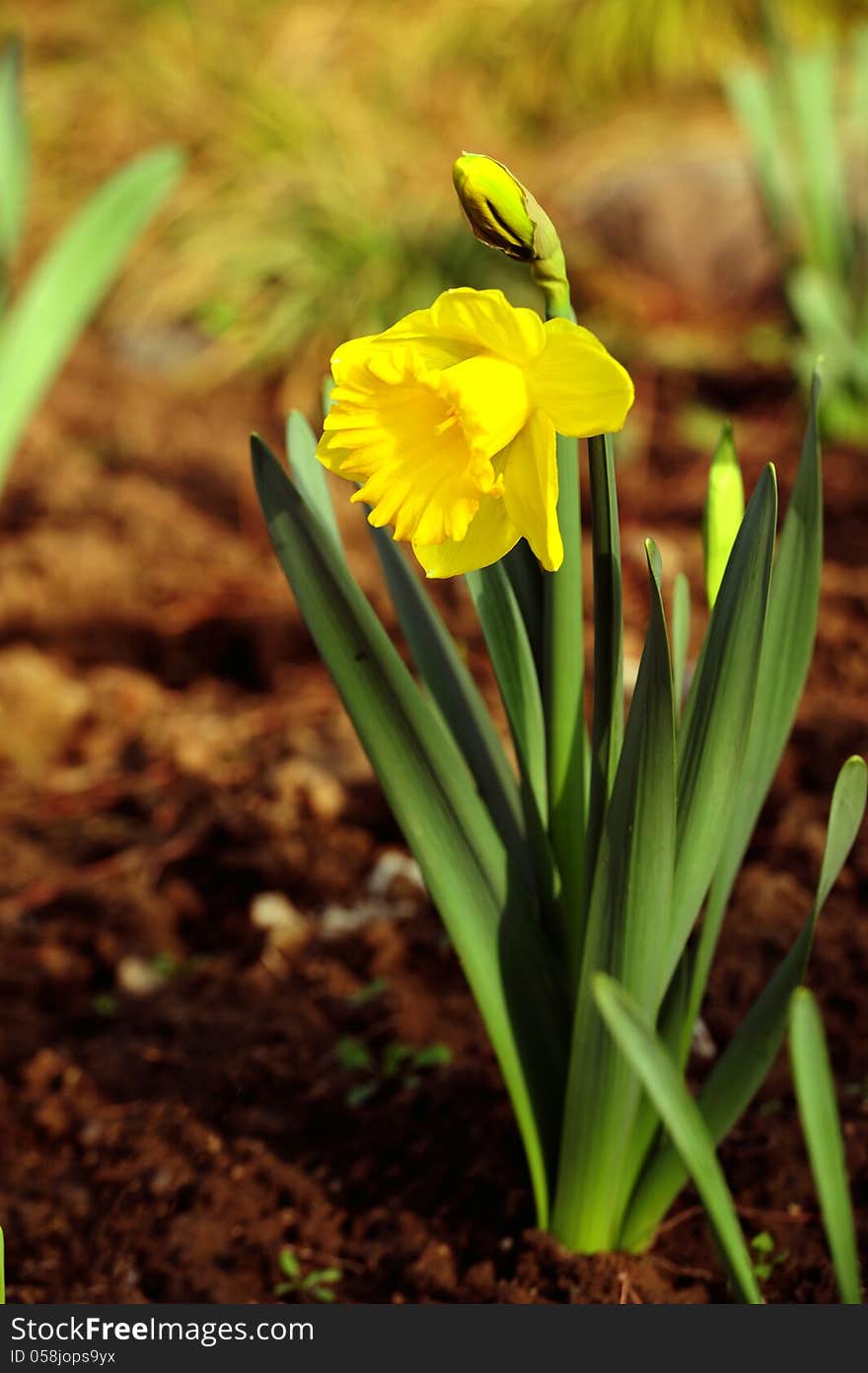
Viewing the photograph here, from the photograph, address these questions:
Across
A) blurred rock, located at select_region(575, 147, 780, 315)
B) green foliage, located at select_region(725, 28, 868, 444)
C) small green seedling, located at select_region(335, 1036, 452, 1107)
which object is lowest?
small green seedling, located at select_region(335, 1036, 452, 1107)

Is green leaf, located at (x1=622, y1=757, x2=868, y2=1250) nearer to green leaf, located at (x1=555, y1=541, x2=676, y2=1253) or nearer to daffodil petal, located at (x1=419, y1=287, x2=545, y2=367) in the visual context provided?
green leaf, located at (x1=555, y1=541, x2=676, y2=1253)

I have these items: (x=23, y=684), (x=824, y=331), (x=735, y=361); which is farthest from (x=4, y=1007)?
(x=735, y=361)

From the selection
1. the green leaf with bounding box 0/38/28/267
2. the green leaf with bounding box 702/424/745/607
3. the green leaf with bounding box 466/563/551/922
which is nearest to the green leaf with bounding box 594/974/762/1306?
the green leaf with bounding box 466/563/551/922

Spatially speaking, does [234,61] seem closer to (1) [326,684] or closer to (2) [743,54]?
(2) [743,54]

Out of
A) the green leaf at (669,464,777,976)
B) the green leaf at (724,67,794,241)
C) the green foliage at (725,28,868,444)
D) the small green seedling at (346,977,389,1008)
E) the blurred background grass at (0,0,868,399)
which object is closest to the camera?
the green leaf at (669,464,777,976)

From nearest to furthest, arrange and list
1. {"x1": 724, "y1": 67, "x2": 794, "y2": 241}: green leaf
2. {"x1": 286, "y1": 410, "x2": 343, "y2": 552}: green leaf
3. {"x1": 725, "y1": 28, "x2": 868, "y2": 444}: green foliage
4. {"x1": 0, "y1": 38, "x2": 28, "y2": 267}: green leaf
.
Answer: {"x1": 286, "y1": 410, "x2": 343, "y2": 552}: green leaf < {"x1": 0, "y1": 38, "x2": 28, "y2": 267}: green leaf < {"x1": 725, "y1": 28, "x2": 868, "y2": 444}: green foliage < {"x1": 724, "y1": 67, "x2": 794, "y2": 241}: green leaf

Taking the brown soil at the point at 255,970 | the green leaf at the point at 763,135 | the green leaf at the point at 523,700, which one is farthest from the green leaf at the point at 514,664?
the green leaf at the point at 763,135
